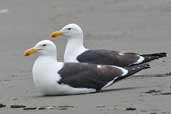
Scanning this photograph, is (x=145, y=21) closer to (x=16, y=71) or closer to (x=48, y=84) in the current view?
(x=16, y=71)

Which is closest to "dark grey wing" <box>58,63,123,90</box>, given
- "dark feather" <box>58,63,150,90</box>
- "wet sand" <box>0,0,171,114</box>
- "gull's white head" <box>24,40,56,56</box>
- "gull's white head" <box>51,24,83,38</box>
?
"dark feather" <box>58,63,150,90</box>

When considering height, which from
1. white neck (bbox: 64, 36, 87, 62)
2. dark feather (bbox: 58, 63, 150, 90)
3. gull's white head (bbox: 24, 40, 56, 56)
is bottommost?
dark feather (bbox: 58, 63, 150, 90)

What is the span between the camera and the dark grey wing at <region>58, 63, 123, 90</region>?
9719mm

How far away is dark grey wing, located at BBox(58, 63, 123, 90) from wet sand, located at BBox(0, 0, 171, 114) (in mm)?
175

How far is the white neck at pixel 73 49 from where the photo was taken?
37.5 feet

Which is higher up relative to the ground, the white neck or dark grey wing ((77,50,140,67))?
the white neck

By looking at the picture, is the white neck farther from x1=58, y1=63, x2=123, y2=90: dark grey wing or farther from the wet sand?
x1=58, y1=63, x2=123, y2=90: dark grey wing

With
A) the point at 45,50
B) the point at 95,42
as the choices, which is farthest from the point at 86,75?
the point at 95,42

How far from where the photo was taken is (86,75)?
9.89 m

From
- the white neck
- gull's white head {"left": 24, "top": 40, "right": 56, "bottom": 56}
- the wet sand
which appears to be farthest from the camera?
the white neck

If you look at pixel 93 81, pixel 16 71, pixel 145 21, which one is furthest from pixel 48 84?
pixel 145 21

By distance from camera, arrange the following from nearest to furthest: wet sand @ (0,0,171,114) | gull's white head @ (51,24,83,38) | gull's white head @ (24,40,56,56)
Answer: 1. wet sand @ (0,0,171,114)
2. gull's white head @ (24,40,56,56)
3. gull's white head @ (51,24,83,38)

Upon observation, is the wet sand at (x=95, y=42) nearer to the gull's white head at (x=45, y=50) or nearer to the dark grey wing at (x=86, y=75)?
the dark grey wing at (x=86, y=75)

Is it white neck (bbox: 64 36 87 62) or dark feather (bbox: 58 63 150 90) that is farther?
white neck (bbox: 64 36 87 62)
